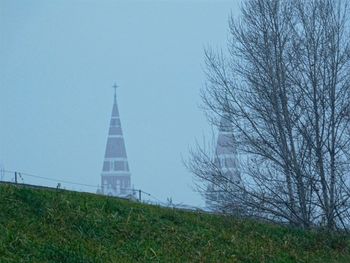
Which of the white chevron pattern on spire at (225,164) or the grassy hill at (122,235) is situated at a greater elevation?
the white chevron pattern on spire at (225,164)

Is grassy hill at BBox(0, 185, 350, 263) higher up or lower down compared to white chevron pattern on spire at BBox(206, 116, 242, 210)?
lower down

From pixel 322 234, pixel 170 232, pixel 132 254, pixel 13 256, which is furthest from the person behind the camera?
pixel 322 234

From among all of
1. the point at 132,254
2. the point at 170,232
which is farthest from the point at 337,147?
the point at 132,254

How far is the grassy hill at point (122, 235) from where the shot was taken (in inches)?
355

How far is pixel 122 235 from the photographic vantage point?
408 inches

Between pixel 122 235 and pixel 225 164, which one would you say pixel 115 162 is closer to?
pixel 225 164

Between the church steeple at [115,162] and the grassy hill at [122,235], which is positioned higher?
the church steeple at [115,162]

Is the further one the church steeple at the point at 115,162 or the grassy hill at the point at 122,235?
the church steeple at the point at 115,162

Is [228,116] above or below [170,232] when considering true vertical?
above

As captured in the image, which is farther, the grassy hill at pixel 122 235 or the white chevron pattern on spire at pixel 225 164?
the white chevron pattern on spire at pixel 225 164

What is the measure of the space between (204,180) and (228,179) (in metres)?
0.51

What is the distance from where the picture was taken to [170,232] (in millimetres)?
11383

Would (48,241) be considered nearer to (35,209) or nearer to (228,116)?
(35,209)

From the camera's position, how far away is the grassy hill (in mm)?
9023
